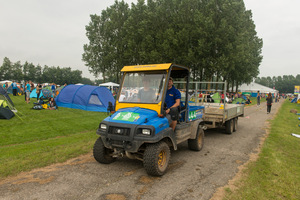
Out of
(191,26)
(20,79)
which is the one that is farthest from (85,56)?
(20,79)

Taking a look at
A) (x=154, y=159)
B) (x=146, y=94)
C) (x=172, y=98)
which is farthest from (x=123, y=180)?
(x=172, y=98)

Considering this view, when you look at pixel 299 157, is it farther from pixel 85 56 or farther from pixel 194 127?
pixel 85 56

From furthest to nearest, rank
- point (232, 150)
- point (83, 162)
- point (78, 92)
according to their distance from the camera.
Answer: point (78, 92) → point (232, 150) → point (83, 162)

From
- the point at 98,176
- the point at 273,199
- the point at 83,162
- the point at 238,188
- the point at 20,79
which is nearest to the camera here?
the point at 273,199

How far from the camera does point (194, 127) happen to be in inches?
243

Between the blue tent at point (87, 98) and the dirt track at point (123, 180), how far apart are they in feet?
31.4

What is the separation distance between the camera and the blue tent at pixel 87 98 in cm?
1490

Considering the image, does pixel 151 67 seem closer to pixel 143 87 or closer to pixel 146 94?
pixel 143 87

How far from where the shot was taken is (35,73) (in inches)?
3455

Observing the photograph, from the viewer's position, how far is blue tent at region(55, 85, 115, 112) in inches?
587

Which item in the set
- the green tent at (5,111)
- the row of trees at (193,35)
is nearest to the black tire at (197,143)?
the green tent at (5,111)

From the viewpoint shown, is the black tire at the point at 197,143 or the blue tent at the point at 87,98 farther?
the blue tent at the point at 87,98

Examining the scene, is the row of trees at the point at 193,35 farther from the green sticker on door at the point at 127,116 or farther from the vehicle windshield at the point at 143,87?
the green sticker on door at the point at 127,116

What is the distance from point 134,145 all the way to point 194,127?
2.63 meters
